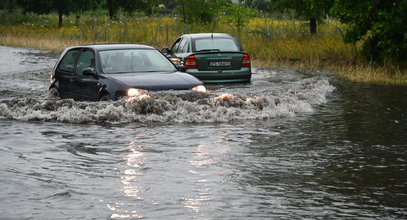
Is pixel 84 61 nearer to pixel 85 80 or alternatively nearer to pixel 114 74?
pixel 85 80

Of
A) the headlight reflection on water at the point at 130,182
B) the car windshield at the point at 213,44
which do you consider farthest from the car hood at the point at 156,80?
the car windshield at the point at 213,44

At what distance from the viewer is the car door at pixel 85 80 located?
609 inches

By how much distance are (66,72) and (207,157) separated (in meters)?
6.88

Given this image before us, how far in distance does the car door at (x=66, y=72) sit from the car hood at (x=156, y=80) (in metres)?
1.54

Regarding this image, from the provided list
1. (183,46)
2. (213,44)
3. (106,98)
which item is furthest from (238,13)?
(106,98)

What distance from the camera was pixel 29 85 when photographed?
23.4 metres

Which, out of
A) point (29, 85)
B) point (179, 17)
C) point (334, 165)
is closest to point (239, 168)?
point (334, 165)

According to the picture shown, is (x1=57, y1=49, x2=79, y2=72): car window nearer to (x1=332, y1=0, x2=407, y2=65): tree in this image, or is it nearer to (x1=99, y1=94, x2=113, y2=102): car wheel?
(x1=99, y1=94, x2=113, y2=102): car wheel

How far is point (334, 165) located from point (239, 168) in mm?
1180

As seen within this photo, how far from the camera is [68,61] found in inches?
666

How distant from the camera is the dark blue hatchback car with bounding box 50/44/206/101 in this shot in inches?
582

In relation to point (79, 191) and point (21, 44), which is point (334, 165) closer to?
point (79, 191)

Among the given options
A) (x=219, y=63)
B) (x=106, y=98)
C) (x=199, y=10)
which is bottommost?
(x=106, y=98)

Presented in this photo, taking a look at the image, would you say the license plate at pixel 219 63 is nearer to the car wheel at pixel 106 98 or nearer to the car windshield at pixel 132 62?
the car windshield at pixel 132 62
